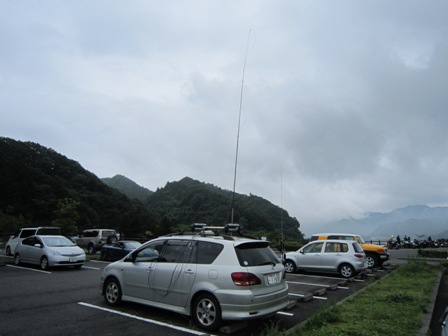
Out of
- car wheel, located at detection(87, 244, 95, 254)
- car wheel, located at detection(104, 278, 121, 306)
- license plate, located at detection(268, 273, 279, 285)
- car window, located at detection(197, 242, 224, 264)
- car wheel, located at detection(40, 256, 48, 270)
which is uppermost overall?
car window, located at detection(197, 242, 224, 264)

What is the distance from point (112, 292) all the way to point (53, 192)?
5009 cm

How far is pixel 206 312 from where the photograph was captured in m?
5.90

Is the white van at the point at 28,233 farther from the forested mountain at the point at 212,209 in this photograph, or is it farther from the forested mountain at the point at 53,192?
the forested mountain at the point at 212,209

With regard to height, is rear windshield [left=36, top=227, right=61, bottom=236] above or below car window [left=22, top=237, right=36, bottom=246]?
above

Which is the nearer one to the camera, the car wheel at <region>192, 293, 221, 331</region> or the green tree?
the car wheel at <region>192, 293, 221, 331</region>

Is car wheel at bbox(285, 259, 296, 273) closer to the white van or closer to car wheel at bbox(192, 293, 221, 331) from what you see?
car wheel at bbox(192, 293, 221, 331)

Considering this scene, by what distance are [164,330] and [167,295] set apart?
690mm

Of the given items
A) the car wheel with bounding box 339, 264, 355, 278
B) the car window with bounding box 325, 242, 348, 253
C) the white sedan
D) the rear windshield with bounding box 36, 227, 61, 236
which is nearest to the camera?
the car wheel with bounding box 339, 264, 355, 278

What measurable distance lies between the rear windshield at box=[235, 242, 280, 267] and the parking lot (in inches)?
41.9

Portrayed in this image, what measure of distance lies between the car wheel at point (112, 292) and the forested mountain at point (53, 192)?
33.3 metres

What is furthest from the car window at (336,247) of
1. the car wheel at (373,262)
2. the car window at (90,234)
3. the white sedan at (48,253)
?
the car window at (90,234)

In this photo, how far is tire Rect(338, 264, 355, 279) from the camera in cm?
1297

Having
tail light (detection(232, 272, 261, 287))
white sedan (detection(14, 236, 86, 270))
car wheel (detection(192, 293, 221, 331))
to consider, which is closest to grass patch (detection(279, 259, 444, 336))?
tail light (detection(232, 272, 261, 287))

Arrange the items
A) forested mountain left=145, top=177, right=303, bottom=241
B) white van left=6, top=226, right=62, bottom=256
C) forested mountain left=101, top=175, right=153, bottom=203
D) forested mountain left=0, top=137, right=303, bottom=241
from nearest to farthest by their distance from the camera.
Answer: white van left=6, top=226, right=62, bottom=256 < forested mountain left=0, top=137, right=303, bottom=241 < forested mountain left=145, top=177, right=303, bottom=241 < forested mountain left=101, top=175, right=153, bottom=203
